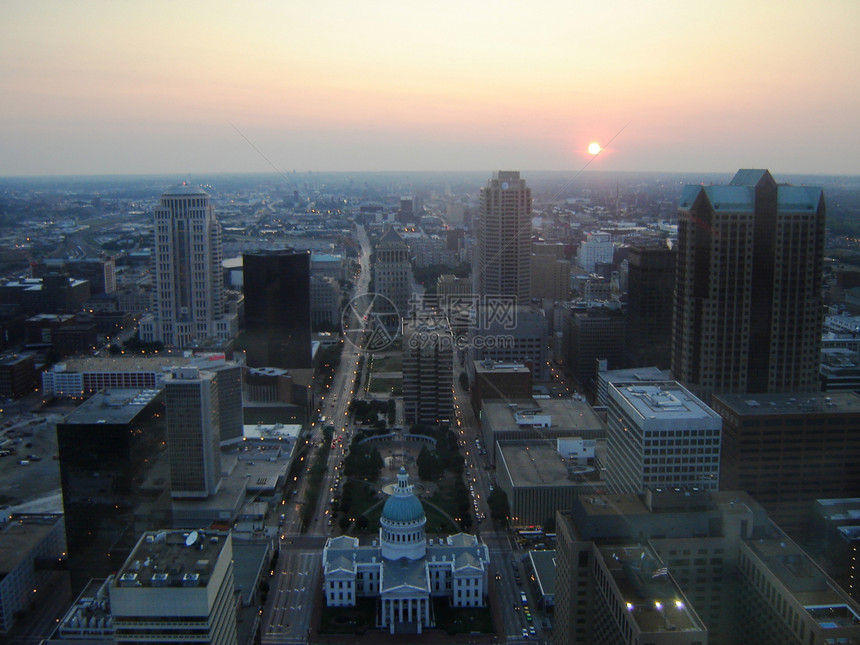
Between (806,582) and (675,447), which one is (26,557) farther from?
(806,582)

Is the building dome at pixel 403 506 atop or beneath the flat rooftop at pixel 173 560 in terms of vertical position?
beneath

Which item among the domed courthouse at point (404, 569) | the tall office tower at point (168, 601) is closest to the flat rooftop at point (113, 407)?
the domed courthouse at point (404, 569)

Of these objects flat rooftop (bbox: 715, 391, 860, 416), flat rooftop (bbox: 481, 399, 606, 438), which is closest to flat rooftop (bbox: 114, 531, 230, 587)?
flat rooftop (bbox: 715, 391, 860, 416)

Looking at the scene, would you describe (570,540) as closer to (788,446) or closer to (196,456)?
(788,446)

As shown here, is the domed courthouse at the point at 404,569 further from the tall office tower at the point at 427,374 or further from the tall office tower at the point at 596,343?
the tall office tower at the point at 596,343

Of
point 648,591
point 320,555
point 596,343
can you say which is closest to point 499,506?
point 320,555

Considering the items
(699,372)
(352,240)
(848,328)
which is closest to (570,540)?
(699,372)

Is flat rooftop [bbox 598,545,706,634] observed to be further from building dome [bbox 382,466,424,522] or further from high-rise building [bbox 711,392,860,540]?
building dome [bbox 382,466,424,522]

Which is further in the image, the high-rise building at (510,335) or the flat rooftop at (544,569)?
the high-rise building at (510,335)
